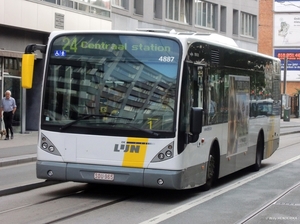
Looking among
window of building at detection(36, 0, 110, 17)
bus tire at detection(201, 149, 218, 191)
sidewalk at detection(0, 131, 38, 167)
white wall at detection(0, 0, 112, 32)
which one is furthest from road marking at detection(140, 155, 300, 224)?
window of building at detection(36, 0, 110, 17)

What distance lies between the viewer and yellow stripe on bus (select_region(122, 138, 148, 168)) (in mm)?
11179

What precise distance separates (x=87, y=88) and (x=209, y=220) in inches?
122

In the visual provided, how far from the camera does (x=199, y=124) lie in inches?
444

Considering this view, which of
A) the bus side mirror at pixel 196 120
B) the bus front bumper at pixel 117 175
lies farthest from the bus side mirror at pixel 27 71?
the bus side mirror at pixel 196 120

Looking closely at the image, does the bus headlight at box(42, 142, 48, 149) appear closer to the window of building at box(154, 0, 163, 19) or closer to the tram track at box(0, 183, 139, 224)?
the tram track at box(0, 183, 139, 224)

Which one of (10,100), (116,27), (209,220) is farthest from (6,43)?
(209,220)

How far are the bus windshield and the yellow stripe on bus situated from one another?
18 centimetres

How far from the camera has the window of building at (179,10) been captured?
1614 inches

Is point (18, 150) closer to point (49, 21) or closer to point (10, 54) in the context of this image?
point (10, 54)

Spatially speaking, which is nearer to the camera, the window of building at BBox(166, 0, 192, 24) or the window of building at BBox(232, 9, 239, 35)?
the window of building at BBox(166, 0, 192, 24)

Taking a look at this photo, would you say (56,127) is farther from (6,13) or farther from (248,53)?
(6,13)

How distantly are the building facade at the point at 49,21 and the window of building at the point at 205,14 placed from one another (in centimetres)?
56

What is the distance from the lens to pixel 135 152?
11227 mm

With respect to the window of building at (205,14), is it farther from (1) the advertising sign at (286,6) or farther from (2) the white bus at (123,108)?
(2) the white bus at (123,108)
